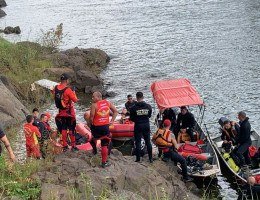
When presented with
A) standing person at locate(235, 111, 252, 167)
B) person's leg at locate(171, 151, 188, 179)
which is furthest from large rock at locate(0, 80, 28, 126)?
standing person at locate(235, 111, 252, 167)

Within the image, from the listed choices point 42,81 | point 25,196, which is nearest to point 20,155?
point 25,196

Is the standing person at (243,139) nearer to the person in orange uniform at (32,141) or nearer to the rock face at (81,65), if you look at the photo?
the person in orange uniform at (32,141)

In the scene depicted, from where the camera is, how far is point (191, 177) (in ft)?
49.4

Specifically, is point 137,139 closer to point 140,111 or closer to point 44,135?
point 140,111

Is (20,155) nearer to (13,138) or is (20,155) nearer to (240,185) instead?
(13,138)

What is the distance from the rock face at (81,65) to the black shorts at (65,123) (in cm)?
1463

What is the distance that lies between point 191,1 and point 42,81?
119 feet

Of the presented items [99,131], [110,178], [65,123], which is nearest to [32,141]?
[65,123]

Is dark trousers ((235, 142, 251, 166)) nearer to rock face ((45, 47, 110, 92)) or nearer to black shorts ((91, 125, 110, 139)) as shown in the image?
black shorts ((91, 125, 110, 139))

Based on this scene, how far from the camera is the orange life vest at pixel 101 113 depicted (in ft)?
38.3

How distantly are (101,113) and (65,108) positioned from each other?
5.46ft

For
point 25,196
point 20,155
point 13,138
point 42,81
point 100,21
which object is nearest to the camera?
point 25,196

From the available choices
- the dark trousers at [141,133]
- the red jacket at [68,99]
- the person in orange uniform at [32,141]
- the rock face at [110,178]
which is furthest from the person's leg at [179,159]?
the person in orange uniform at [32,141]

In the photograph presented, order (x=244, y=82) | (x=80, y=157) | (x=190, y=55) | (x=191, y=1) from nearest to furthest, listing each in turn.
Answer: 1. (x=80, y=157)
2. (x=244, y=82)
3. (x=190, y=55)
4. (x=191, y=1)
